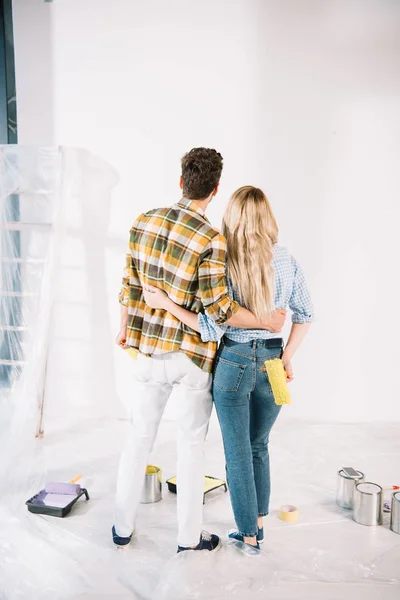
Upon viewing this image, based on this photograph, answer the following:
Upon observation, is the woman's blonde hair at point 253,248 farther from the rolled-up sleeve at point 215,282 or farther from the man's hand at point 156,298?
the man's hand at point 156,298

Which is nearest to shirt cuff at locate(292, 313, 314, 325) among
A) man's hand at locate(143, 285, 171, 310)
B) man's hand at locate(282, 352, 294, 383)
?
man's hand at locate(282, 352, 294, 383)

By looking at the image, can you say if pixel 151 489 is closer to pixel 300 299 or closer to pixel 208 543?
pixel 208 543

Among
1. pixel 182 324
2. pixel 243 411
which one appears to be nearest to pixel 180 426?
pixel 243 411

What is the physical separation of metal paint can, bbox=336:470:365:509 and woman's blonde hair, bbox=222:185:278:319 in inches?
44.6

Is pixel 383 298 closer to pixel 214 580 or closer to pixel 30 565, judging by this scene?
pixel 214 580

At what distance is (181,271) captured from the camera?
1944 millimetres

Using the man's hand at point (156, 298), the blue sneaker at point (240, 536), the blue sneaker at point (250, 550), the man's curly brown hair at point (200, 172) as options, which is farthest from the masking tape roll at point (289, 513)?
the man's curly brown hair at point (200, 172)

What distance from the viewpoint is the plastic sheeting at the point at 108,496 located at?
6.52 ft

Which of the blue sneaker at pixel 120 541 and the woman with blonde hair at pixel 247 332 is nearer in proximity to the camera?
the woman with blonde hair at pixel 247 332

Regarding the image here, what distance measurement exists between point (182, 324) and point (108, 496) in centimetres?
118

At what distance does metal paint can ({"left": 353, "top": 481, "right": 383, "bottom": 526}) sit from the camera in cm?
246

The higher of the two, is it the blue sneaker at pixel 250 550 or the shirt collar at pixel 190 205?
the shirt collar at pixel 190 205

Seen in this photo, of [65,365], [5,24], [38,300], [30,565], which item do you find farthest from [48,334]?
[5,24]

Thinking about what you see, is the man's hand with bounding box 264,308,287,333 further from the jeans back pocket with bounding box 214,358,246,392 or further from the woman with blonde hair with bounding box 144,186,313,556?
the jeans back pocket with bounding box 214,358,246,392
